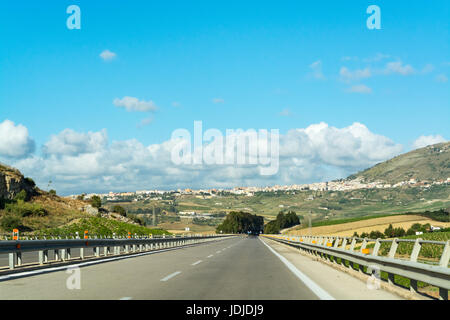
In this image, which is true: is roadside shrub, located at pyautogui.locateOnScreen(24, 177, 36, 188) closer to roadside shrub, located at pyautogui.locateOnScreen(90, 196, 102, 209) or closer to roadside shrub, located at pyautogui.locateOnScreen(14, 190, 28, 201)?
roadside shrub, located at pyautogui.locateOnScreen(14, 190, 28, 201)

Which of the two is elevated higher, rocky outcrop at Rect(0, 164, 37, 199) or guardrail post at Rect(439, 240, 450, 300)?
rocky outcrop at Rect(0, 164, 37, 199)

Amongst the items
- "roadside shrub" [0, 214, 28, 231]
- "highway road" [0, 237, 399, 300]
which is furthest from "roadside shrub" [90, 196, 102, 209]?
"highway road" [0, 237, 399, 300]

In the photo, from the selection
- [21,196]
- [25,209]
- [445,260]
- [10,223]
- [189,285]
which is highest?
[445,260]

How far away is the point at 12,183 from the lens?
84188 millimetres

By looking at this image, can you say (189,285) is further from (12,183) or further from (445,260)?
(12,183)

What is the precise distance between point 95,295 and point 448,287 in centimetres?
648

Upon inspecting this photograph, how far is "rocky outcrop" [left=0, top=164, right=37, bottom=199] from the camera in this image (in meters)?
82.0

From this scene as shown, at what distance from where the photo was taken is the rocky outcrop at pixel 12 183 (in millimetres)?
82000

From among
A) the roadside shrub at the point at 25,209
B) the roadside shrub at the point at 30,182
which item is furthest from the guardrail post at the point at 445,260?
the roadside shrub at the point at 30,182

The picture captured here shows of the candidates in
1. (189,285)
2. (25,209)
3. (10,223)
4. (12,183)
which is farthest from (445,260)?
(12,183)

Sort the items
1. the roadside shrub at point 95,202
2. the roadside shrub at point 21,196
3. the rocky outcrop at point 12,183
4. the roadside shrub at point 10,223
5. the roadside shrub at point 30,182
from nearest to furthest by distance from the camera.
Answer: the roadside shrub at point 10,223, the rocky outcrop at point 12,183, the roadside shrub at point 21,196, the roadside shrub at point 30,182, the roadside shrub at point 95,202

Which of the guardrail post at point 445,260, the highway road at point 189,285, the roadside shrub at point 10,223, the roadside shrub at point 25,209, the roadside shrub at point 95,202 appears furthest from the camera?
the roadside shrub at point 95,202

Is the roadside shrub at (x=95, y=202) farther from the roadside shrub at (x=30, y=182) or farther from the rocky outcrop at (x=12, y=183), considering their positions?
the rocky outcrop at (x=12, y=183)

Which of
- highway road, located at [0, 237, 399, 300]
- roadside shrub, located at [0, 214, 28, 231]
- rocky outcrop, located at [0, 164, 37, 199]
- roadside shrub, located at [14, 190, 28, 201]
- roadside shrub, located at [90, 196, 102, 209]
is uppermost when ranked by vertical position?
rocky outcrop, located at [0, 164, 37, 199]
